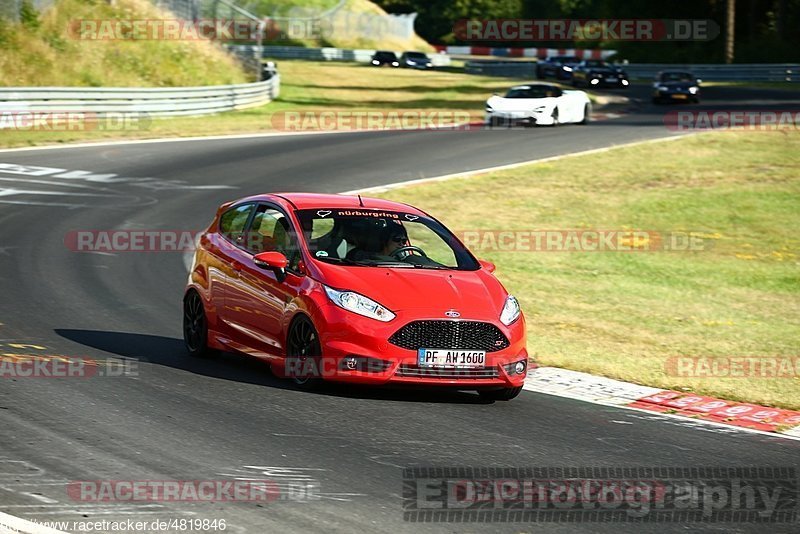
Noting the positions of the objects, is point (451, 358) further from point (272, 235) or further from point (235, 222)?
point (235, 222)

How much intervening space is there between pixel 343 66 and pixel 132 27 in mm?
30216

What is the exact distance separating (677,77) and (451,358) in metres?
44.8

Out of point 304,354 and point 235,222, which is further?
point 235,222

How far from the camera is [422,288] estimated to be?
387 inches

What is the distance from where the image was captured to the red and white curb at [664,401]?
978 cm

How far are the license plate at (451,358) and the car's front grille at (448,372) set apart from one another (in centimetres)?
4

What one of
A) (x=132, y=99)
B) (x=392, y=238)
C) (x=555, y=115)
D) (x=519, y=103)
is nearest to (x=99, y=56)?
(x=132, y=99)

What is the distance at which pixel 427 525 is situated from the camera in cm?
652

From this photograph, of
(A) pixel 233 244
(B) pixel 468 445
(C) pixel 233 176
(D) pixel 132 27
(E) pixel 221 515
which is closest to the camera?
(E) pixel 221 515

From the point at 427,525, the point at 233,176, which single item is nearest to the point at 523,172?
the point at 233,176

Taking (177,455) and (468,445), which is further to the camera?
(468,445)

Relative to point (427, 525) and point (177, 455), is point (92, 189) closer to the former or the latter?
point (177, 455)

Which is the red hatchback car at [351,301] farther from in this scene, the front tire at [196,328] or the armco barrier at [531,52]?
the armco barrier at [531,52]

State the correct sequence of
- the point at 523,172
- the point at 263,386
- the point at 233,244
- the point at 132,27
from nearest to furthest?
the point at 263,386 < the point at 233,244 < the point at 523,172 < the point at 132,27
